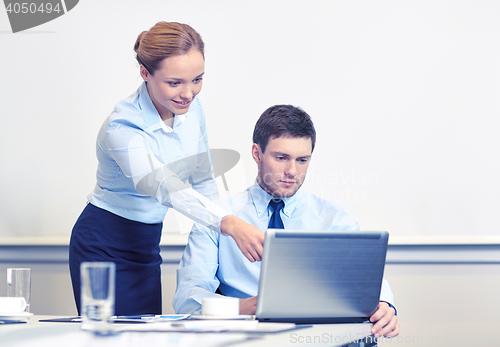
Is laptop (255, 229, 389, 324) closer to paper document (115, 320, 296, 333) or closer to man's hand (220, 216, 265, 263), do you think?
paper document (115, 320, 296, 333)

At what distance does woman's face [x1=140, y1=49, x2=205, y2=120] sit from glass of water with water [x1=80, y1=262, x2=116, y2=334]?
83 cm

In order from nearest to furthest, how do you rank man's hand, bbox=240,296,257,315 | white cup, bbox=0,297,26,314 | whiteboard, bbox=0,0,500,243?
white cup, bbox=0,297,26,314 < man's hand, bbox=240,296,257,315 < whiteboard, bbox=0,0,500,243

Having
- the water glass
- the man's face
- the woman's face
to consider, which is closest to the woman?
the woman's face

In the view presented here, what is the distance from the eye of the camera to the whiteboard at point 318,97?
6.34 ft

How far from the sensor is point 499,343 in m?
1.90

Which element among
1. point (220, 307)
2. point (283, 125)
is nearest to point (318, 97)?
point (283, 125)

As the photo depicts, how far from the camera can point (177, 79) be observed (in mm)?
1438

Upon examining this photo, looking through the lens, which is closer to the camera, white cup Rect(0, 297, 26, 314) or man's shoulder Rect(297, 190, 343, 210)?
white cup Rect(0, 297, 26, 314)

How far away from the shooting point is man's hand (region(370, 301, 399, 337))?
3.20 feet

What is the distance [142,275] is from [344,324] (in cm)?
90

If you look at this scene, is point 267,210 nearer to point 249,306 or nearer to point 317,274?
point 249,306

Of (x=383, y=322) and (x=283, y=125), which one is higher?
(x=283, y=125)

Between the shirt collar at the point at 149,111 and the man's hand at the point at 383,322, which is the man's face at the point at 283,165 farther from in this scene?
the man's hand at the point at 383,322

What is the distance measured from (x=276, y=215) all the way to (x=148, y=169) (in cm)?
38
